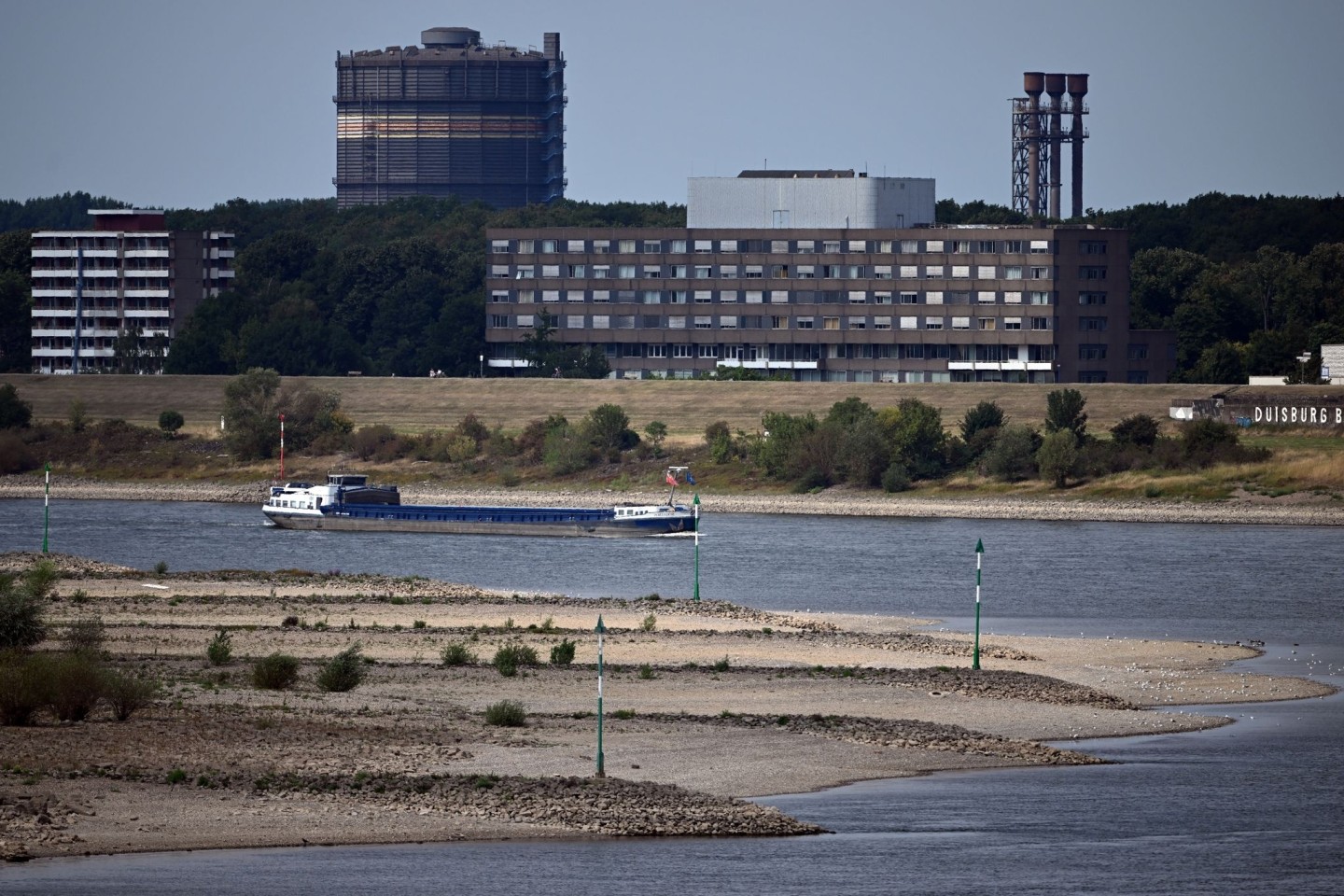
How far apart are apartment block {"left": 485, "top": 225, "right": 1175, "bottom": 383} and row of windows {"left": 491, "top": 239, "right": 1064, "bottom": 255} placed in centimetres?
12

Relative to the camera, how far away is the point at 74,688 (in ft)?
122

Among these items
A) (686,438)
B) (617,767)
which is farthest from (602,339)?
(617,767)

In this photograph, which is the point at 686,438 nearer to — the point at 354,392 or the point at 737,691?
the point at 354,392

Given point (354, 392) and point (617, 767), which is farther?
point (354, 392)

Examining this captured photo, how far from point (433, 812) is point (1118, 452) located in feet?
315

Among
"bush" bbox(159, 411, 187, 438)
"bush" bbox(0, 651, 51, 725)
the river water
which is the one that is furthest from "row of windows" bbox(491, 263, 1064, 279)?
"bush" bbox(0, 651, 51, 725)

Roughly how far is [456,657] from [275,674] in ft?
19.7

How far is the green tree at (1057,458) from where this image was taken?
120 meters

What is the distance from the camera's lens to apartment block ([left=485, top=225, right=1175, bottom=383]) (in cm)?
17775

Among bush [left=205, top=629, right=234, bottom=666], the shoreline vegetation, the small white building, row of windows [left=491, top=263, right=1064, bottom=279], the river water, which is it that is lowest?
the river water

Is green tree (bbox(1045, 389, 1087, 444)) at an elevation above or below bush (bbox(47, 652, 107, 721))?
above

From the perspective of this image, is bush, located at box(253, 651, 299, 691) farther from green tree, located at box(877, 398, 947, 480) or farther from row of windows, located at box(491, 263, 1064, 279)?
row of windows, located at box(491, 263, 1064, 279)

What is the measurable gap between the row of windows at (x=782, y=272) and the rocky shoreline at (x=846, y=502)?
60259 millimetres

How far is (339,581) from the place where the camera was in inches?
2768
